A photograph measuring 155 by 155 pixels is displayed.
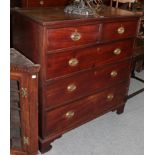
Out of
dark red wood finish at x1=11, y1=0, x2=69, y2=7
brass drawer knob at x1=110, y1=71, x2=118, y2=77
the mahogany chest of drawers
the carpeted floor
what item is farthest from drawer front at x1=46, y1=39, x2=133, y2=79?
dark red wood finish at x1=11, y1=0, x2=69, y2=7

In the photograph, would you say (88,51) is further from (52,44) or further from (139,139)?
(139,139)

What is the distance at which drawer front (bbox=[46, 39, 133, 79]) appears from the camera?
1.51 m

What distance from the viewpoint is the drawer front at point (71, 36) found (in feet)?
4.64

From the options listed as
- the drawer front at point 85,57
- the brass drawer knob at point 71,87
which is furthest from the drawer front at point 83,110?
the drawer front at point 85,57

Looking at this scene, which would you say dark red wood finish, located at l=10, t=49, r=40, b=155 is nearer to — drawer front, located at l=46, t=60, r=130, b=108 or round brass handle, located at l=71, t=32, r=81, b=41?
drawer front, located at l=46, t=60, r=130, b=108

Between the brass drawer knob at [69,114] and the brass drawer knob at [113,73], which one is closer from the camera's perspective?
the brass drawer knob at [69,114]

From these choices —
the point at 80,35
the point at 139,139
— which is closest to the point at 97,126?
the point at 139,139

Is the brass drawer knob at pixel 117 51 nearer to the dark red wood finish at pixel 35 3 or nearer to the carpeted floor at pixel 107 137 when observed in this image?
the carpeted floor at pixel 107 137

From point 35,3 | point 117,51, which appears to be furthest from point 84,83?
point 35,3

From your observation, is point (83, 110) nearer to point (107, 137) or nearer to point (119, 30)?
point (107, 137)

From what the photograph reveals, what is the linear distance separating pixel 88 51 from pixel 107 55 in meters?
0.22

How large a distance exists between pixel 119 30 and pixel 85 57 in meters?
0.35

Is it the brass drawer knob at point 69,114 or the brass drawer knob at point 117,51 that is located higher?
the brass drawer knob at point 117,51

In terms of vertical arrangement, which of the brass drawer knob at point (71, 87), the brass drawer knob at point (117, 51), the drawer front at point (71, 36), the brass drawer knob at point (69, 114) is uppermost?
the drawer front at point (71, 36)
